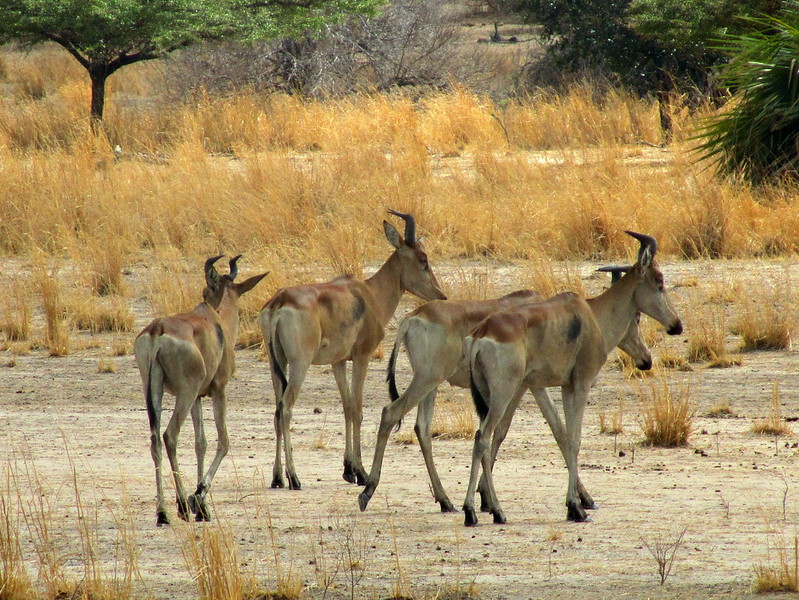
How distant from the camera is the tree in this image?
2136 centimetres

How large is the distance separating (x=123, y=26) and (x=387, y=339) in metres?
11.5

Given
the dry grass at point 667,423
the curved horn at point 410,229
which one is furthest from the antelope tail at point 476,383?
the curved horn at point 410,229

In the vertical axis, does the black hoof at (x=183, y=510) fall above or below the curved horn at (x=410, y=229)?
below

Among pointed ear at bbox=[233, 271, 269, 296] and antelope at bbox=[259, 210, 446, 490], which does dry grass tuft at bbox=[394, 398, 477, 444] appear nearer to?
antelope at bbox=[259, 210, 446, 490]

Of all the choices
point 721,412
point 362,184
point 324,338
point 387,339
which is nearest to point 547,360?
point 324,338

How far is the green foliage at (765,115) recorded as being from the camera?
1535 centimetres

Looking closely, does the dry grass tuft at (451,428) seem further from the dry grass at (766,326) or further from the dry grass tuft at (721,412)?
the dry grass at (766,326)

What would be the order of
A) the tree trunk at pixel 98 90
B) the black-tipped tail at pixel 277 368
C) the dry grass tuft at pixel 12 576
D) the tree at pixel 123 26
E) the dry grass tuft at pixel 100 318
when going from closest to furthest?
1. the dry grass tuft at pixel 12 576
2. the black-tipped tail at pixel 277 368
3. the dry grass tuft at pixel 100 318
4. the tree at pixel 123 26
5. the tree trunk at pixel 98 90

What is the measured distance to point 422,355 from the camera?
7.38 metres

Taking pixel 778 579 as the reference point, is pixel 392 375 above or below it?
above

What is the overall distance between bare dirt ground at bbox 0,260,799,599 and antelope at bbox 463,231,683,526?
30 cm

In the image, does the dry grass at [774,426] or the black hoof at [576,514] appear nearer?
the black hoof at [576,514]

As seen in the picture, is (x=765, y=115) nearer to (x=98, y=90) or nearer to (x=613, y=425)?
(x=613, y=425)

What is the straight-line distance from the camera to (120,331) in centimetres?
1295
